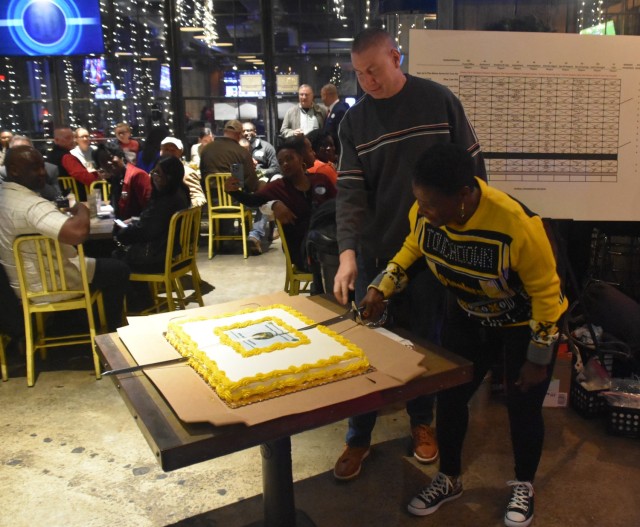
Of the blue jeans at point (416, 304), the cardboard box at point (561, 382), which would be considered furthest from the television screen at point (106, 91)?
the cardboard box at point (561, 382)

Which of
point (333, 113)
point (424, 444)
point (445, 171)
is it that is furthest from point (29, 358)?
point (333, 113)

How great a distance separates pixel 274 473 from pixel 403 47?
83.0 inches

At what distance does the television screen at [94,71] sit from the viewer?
29.4ft

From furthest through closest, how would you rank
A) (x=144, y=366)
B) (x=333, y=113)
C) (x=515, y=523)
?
1. (x=333, y=113)
2. (x=515, y=523)
3. (x=144, y=366)

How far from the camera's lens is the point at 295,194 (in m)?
3.71

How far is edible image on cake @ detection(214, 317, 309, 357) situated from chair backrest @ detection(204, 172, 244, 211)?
4783 mm

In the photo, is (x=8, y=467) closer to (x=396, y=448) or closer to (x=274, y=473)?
(x=274, y=473)

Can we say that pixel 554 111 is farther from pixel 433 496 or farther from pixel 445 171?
pixel 433 496

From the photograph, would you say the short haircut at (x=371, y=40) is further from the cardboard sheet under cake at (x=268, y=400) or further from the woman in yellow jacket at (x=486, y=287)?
the cardboard sheet under cake at (x=268, y=400)

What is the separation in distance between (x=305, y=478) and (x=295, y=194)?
1.80 metres

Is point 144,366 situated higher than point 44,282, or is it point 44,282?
point 144,366

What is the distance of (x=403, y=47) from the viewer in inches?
117

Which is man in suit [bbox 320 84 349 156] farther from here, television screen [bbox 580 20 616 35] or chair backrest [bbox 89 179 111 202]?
television screen [bbox 580 20 616 35]

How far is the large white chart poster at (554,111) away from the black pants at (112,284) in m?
2.10
